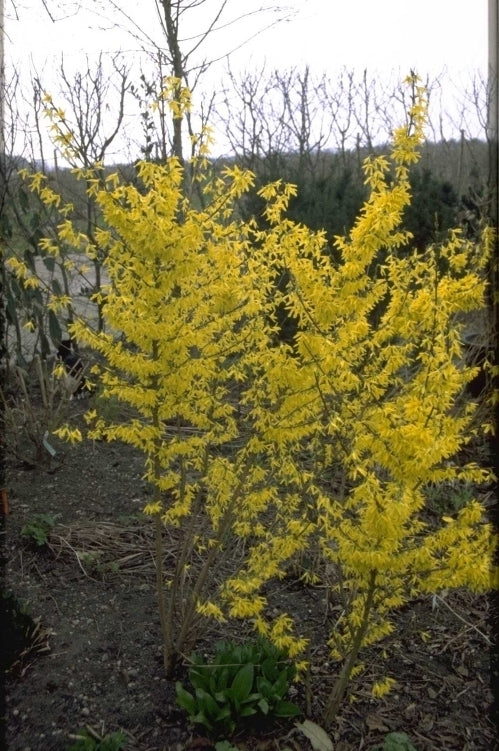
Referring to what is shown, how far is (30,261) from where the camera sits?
17.2ft

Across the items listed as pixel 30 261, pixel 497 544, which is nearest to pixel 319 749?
pixel 497 544

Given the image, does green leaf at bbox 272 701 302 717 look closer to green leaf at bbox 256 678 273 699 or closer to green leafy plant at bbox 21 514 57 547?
green leaf at bbox 256 678 273 699

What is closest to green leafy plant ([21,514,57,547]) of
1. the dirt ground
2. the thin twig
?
the dirt ground

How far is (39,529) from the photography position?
4.00 meters

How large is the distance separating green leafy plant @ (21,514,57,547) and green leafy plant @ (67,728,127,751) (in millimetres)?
1419

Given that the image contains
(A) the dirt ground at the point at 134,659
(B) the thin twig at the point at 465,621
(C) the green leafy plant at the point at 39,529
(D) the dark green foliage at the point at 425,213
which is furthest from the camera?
(D) the dark green foliage at the point at 425,213

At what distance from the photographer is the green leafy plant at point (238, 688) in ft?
9.00

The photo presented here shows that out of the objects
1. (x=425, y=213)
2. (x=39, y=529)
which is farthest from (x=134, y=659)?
(x=425, y=213)

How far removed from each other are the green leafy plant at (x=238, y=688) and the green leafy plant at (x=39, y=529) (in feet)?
4.60

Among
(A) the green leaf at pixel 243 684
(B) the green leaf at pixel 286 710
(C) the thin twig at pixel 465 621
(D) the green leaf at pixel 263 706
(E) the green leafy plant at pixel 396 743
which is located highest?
(A) the green leaf at pixel 243 684

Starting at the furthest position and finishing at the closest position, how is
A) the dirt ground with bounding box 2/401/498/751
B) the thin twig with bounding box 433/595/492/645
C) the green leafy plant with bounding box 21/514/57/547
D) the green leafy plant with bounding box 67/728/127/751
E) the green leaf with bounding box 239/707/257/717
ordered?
the green leafy plant with bounding box 21/514/57/547
the thin twig with bounding box 433/595/492/645
the dirt ground with bounding box 2/401/498/751
the green leaf with bounding box 239/707/257/717
the green leafy plant with bounding box 67/728/127/751

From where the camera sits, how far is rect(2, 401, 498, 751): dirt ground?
2.86 meters

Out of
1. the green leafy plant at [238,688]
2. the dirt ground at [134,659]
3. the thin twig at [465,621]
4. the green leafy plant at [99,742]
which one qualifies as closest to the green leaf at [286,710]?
the green leafy plant at [238,688]

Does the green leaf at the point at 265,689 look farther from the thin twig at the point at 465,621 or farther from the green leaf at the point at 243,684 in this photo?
the thin twig at the point at 465,621
